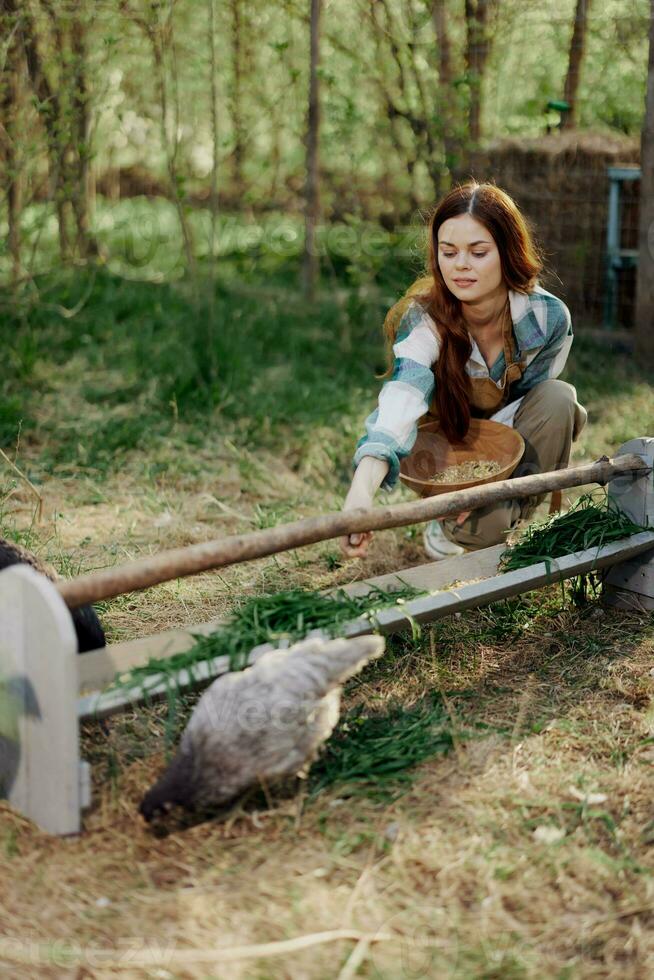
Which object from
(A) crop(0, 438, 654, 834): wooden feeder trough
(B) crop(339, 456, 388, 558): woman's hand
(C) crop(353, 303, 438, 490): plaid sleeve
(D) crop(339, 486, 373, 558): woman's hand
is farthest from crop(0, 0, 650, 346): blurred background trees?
(A) crop(0, 438, 654, 834): wooden feeder trough

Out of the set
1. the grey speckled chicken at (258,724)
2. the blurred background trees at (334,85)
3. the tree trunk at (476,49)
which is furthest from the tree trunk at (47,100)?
the grey speckled chicken at (258,724)

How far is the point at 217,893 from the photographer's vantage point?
6.15 ft

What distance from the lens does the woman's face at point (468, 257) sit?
2.91 metres

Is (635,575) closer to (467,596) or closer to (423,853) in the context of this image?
(467,596)

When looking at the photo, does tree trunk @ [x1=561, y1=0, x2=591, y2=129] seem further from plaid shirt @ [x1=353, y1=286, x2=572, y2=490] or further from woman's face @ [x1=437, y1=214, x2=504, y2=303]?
woman's face @ [x1=437, y1=214, x2=504, y2=303]

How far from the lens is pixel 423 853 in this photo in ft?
6.53

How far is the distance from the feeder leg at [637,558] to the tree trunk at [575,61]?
3.70 meters

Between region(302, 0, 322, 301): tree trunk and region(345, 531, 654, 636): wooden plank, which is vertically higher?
region(302, 0, 322, 301): tree trunk

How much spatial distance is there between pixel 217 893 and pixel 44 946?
29cm

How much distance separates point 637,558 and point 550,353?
2.12 ft

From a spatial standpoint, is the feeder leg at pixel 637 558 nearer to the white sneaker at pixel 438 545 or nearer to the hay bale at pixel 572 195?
the white sneaker at pixel 438 545

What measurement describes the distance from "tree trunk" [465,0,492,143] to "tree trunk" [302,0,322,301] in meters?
0.83

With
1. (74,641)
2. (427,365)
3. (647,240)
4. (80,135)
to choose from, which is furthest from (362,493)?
(80,135)

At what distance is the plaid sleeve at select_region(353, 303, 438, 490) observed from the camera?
2.75 m
